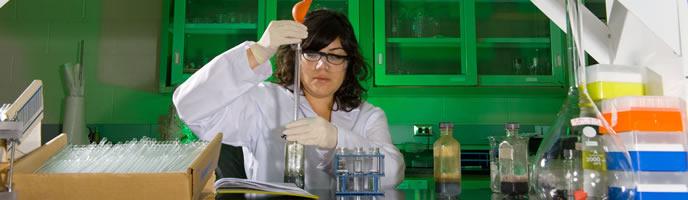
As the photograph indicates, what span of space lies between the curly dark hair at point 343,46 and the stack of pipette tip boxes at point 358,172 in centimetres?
61

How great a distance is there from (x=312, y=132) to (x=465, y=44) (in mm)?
1717

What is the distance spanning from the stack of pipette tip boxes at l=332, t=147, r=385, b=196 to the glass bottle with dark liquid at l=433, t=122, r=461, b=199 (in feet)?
0.65

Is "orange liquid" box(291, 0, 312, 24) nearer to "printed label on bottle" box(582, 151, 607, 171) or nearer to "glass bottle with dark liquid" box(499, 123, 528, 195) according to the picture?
"glass bottle with dark liquid" box(499, 123, 528, 195)

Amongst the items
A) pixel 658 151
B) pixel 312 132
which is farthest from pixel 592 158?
pixel 312 132

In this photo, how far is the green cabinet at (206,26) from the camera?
8.71 ft

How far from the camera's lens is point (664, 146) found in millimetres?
788

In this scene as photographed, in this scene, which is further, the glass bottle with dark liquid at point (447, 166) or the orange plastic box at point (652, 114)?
the glass bottle with dark liquid at point (447, 166)

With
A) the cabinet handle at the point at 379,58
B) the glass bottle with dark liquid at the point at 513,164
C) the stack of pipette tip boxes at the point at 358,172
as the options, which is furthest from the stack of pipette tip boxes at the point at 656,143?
the cabinet handle at the point at 379,58

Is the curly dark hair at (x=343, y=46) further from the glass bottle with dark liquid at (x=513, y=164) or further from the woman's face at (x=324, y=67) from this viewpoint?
the glass bottle with dark liquid at (x=513, y=164)

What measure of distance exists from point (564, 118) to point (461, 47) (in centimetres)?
199

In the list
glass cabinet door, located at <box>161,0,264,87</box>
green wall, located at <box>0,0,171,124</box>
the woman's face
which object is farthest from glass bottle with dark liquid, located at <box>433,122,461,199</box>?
green wall, located at <box>0,0,171,124</box>

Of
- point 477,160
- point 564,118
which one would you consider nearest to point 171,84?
point 477,160

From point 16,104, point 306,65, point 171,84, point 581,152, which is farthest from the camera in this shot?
point 171,84

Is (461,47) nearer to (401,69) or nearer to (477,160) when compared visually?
(401,69)
